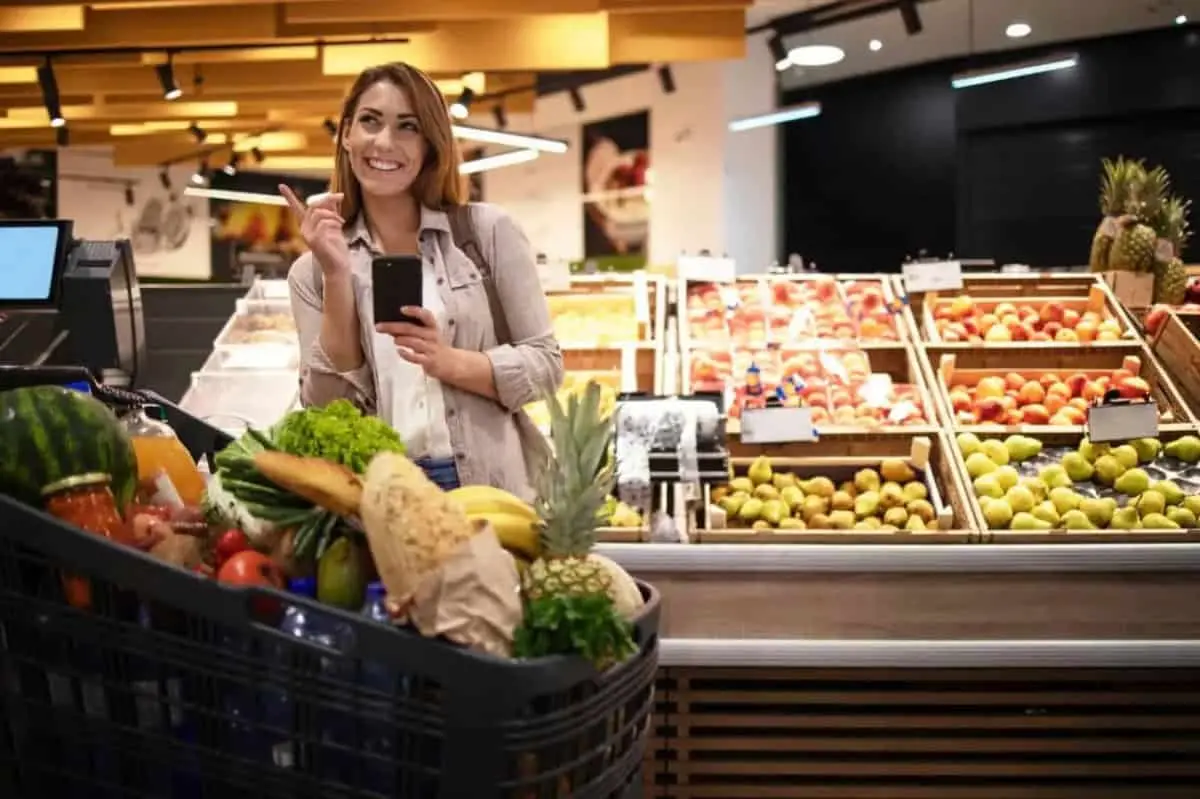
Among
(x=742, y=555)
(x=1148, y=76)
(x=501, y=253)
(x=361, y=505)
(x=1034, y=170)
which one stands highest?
(x=1148, y=76)

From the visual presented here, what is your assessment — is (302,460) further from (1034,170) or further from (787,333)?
(1034,170)

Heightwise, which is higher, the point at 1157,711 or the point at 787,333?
the point at 787,333

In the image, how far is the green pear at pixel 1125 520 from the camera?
296 centimetres

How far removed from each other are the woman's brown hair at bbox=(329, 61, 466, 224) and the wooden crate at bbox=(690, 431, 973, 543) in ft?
4.11

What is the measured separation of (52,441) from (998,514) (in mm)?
2489

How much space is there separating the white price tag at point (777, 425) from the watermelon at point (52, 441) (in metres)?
2.29

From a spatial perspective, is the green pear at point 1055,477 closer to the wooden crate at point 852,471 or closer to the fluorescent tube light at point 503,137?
the wooden crate at point 852,471

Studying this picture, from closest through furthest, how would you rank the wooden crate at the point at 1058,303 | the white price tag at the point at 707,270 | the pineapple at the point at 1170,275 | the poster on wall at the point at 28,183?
the wooden crate at the point at 1058,303, the pineapple at the point at 1170,275, the white price tag at the point at 707,270, the poster on wall at the point at 28,183

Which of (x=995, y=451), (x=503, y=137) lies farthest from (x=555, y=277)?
(x=503, y=137)

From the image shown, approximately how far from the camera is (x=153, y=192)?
15125mm

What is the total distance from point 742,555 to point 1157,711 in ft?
3.61

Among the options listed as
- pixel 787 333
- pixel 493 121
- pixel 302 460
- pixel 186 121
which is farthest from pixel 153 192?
pixel 302 460

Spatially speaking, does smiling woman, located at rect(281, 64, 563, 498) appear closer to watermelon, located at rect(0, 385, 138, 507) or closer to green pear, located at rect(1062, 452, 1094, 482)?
watermelon, located at rect(0, 385, 138, 507)

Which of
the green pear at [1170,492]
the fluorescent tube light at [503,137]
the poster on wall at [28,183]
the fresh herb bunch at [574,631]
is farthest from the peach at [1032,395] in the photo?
the poster on wall at [28,183]
